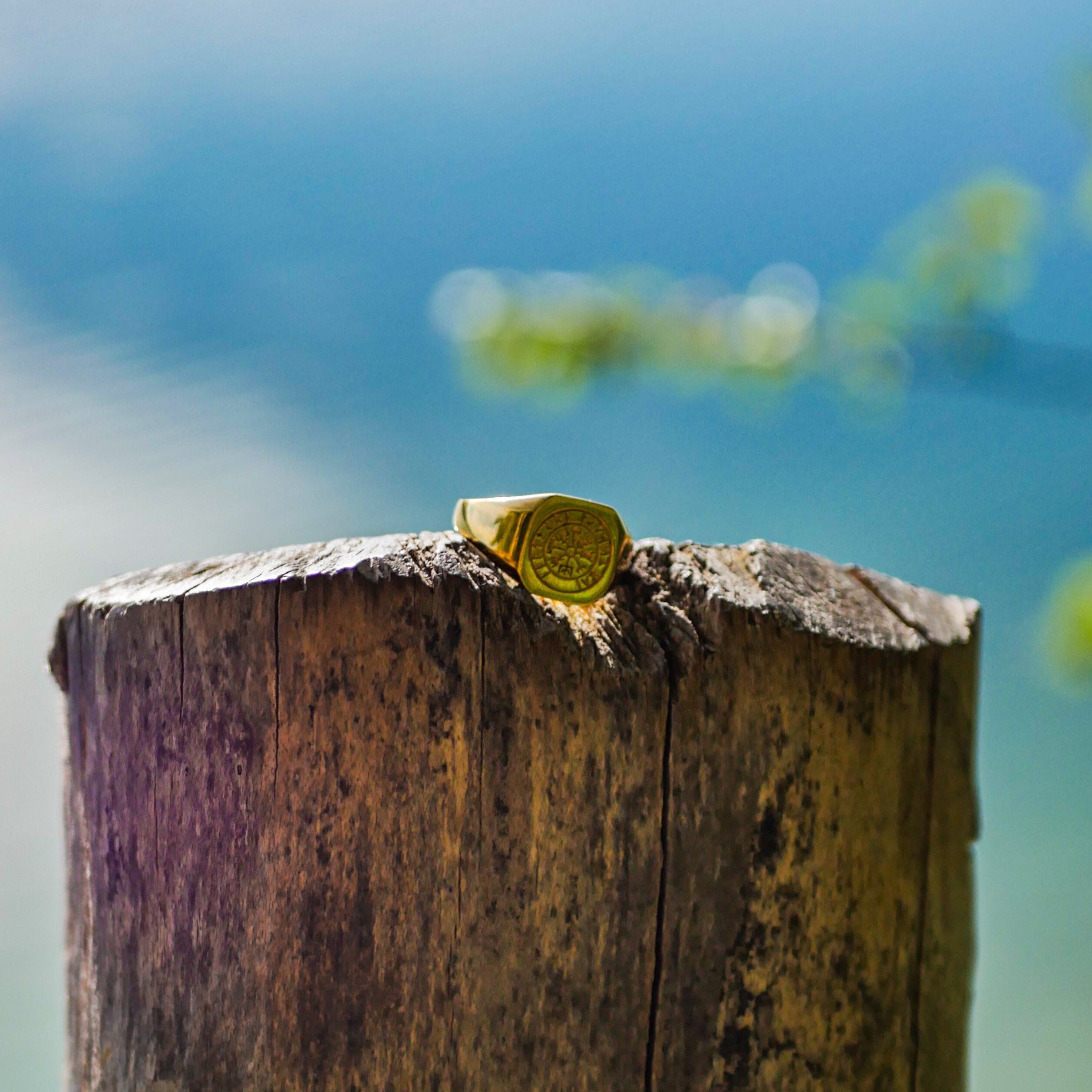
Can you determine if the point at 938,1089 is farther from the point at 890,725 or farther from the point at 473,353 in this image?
the point at 473,353

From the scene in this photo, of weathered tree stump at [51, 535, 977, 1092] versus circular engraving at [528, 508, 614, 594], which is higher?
circular engraving at [528, 508, 614, 594]

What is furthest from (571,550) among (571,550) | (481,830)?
(481,830)

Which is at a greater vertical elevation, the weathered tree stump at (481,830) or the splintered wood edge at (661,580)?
the splintered wood edge at (661,580)

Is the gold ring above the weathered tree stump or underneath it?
above

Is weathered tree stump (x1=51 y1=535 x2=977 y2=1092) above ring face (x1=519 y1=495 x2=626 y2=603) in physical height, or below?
below

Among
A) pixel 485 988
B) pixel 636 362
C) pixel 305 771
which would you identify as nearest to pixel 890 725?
pixel 485 988
